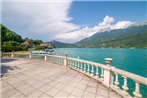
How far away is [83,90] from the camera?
4594mm

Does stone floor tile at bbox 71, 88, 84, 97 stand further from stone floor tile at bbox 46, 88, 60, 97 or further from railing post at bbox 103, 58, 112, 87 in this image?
railing post at bbox 103, 58, 112, 87

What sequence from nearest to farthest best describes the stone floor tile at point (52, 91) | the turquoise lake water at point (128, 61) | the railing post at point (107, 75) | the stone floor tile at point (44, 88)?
1. the stone floor tile at point (52, 91)
2. the stone floor tile at point (44, 88)
3. the railing post at point (107, 75)
4. the turquoise lake water at point (128, 61)

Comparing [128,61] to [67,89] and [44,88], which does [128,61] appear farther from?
[44,88]

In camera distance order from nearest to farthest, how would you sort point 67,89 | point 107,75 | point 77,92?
point 77,92 < point 67,89 < point 107,75

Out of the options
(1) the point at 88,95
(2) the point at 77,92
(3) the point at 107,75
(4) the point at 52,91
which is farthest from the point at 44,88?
(3) the point at 107,75

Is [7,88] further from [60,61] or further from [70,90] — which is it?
[60,61]

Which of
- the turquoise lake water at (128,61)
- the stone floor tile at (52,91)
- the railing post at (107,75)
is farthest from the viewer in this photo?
the turquoise lake water at (128,61)

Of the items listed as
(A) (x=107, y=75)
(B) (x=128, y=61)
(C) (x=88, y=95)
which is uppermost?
(A) (x=107, y=75)

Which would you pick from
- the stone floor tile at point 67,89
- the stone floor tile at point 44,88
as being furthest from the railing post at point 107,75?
the stone floor tile at point 44,88

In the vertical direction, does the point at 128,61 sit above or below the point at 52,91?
below

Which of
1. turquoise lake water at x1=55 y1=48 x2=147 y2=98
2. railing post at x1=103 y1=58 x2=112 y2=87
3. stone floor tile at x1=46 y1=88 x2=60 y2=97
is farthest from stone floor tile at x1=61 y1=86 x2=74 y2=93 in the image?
turquoise lake water at x1=55 y1=48 x2=147 y2=98

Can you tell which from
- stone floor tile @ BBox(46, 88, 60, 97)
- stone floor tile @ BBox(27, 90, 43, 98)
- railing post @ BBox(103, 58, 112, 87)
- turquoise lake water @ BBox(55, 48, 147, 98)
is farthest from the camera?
turquoise lake water @ BBox(55, 48, 147, 98)

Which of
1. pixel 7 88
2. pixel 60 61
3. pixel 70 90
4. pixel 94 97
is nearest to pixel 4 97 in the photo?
pixel 7 88

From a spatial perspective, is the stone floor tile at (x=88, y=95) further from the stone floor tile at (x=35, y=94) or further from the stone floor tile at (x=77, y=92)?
the stone floor tile at (x=35, y=94)
